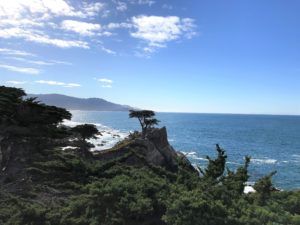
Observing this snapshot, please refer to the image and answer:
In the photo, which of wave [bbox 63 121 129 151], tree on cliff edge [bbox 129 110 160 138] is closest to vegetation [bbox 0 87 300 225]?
tree on cliff edge [bbox 129 110 160 138]

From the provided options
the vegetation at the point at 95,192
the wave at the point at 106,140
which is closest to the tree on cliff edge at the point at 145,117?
the wave at the point at 106,140

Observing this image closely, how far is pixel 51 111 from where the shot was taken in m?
21.4

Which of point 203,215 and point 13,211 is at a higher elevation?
point 203,215

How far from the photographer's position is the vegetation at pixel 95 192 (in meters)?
13.4

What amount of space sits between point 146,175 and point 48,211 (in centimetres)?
465

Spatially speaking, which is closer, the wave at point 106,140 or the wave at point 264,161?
the wave at point 264,161

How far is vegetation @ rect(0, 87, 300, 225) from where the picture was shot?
43.9ft

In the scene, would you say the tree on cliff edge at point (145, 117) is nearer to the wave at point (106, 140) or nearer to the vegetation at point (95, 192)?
the wave at point (106, 140)

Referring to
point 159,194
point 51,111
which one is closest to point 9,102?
point 51,111

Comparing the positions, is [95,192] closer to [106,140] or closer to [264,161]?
[264,161]

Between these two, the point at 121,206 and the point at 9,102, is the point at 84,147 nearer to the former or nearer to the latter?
the point at 9,102

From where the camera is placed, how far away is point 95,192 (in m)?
14.3

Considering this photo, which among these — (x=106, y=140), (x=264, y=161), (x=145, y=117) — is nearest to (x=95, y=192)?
(x=145, y=117)

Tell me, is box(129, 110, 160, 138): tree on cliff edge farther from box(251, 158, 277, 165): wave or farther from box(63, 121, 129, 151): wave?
box(251, 158, 277, 165): wave
